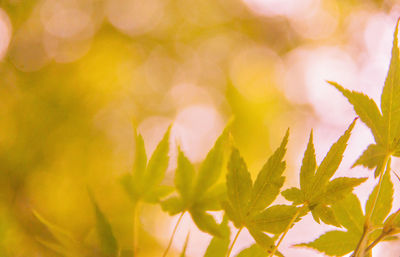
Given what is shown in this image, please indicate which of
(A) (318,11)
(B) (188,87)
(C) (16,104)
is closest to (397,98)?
(C) (16,104)

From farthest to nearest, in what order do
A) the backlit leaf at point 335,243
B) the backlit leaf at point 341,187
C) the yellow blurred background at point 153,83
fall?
the yellow blurred background at point 153,83, the backlit leaf at point 335,243, the backlit leaf at point 341,187

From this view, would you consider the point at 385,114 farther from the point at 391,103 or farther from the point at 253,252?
the point at 253,252

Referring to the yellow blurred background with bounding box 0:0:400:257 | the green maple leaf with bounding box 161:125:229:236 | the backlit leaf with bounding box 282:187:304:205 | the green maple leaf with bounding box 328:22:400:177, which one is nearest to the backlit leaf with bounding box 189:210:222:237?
the green maple leaf with bounding box 161:125:229:236

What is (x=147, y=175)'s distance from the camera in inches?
21.0

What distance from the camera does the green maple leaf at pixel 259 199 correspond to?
40 centimetres

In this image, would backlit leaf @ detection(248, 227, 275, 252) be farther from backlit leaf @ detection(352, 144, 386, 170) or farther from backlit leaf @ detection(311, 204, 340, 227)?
backlit leaf @ detection(352, 144, 386, 170)

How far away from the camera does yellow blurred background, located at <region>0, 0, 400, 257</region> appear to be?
290 cm

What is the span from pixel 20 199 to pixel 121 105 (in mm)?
1369

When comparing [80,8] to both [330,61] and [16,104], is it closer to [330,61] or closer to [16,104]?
[16,104]

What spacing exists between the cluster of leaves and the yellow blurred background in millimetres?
1686

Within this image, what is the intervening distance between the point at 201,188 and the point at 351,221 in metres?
0.21

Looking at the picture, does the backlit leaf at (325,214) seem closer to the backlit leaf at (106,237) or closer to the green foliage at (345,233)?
the green foliage at (345,233)

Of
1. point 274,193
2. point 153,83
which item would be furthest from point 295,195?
point 153,83

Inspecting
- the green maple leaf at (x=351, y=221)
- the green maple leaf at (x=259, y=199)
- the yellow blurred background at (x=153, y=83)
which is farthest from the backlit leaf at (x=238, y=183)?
the yellow blurred background at (x=153, y=83)
